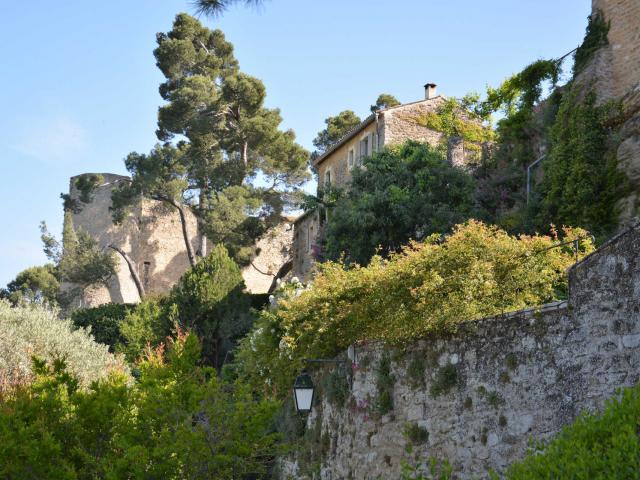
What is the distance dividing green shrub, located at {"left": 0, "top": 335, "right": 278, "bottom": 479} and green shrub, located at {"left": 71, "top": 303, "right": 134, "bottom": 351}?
86.3 feet

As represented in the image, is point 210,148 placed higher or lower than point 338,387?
higher

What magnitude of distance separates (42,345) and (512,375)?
14392 millimetres

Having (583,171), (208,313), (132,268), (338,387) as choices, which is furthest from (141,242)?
(338,387)

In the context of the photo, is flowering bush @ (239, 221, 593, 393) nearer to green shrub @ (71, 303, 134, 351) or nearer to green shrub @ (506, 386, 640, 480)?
green shrub @ (506, 386, 640, 480)

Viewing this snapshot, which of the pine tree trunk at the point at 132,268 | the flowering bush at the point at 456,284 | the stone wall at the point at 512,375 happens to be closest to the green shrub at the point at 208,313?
the pine tree trunk at the point at 132,268

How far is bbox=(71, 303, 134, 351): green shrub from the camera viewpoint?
38.3 m

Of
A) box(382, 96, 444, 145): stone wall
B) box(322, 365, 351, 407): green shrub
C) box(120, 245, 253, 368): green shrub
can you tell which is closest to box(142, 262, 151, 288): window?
box(120, 245, 253, 368): green shrub

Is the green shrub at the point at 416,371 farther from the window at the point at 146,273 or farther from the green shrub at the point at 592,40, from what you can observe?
the window at the point at 146,273

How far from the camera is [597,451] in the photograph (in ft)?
17.2

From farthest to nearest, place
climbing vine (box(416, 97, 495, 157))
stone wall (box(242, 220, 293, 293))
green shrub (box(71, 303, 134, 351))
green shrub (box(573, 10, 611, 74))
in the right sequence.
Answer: stone wall (box(242, 220, 293, 293)) < green shrub (box(71, 303, 134, 351)) < climbing vine (box(416, 97, 495, 157)) < green shrub (box(573, 10, 611, 74))

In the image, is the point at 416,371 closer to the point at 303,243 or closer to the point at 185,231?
the point at 303,243

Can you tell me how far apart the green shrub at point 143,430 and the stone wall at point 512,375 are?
1.73 meters

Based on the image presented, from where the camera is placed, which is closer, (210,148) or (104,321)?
(104,321)

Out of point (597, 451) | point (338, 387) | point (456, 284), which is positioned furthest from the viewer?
point (338, 387)
